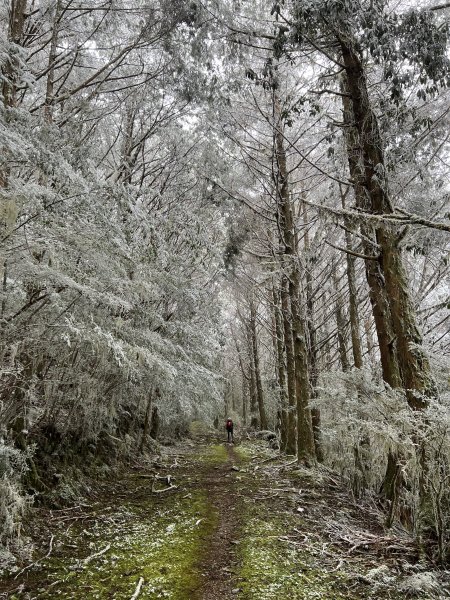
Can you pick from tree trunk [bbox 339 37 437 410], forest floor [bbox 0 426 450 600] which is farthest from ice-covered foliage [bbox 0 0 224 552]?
tree trunk [bbox 339 37 437 410]

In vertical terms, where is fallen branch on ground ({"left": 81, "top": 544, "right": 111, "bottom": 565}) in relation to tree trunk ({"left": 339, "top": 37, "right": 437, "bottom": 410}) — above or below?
below

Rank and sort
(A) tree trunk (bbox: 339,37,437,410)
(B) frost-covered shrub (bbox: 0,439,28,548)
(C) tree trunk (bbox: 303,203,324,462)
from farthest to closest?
(C) tree trunk (bbox: 303,203,324,462) → (A) tree trunk (bbox: 339,37,437,410) → (B) frost-covered shrub (bbox: 0,439,28,548)

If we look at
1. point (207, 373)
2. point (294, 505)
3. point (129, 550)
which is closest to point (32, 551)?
point (129, 550)

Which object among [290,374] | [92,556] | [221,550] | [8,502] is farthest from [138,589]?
[290,374]

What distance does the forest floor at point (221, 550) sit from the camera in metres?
3.74

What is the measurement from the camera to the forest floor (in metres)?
3.74


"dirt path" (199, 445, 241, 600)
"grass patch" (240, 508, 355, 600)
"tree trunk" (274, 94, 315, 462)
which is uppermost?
"tree trunk" (274, 94, 315, 462)

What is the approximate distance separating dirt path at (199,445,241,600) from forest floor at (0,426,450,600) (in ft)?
0.04

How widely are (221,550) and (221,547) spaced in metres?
0.10

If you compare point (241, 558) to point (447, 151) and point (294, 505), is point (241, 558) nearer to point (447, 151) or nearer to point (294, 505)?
point (294, 505)

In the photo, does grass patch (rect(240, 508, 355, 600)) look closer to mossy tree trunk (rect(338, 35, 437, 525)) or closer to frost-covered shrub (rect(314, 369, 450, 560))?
frost-covered shrub (rect(314, 369, 450, 560))

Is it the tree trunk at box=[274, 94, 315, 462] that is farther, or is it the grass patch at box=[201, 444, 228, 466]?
the grass patch at box=[201, 444, 228, 466]

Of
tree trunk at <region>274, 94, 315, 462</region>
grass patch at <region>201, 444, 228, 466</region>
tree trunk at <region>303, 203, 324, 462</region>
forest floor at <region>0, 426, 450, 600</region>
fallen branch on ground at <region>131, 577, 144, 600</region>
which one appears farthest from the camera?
grass patch at <region>201, 444, 228, 466</region>

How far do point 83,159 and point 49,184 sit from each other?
2.95 feet
